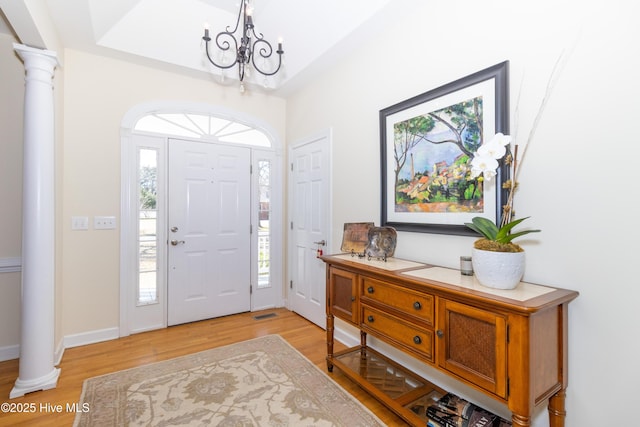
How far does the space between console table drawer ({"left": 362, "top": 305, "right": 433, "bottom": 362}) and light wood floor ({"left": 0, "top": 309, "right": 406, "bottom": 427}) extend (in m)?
0.53

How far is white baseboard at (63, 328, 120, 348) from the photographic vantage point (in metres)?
2.76

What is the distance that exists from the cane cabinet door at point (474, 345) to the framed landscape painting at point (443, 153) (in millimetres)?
593

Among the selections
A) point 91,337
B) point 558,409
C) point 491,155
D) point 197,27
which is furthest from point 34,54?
point 558,409

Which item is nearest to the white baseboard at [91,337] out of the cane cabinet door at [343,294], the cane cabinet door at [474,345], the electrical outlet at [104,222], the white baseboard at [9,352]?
the white baseboard at [9,352]

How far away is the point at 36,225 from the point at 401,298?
8.33 ft

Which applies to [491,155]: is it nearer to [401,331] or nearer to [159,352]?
[401,331]

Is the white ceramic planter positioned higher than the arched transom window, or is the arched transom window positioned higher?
the arched transom window

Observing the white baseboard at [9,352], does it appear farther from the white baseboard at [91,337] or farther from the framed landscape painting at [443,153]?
the framed landscape painting at [443,153]

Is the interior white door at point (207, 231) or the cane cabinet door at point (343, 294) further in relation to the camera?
the interior white door at point (207, 231)

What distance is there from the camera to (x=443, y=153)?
6.41 feet

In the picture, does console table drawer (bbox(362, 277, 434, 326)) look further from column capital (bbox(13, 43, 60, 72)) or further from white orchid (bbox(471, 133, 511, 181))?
column capital (bbox(13, 43, 60, 72))

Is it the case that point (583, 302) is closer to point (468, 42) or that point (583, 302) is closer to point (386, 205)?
point (386, 205)

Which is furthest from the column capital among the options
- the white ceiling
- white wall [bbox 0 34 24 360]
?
white wall [bbox 0 34 24 360]

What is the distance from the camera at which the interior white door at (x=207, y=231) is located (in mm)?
3270
